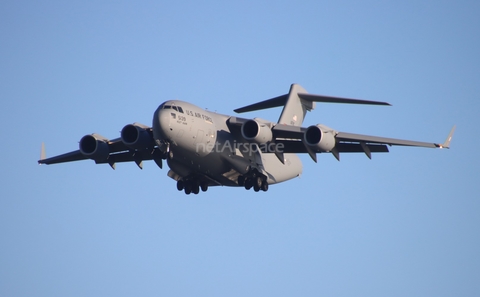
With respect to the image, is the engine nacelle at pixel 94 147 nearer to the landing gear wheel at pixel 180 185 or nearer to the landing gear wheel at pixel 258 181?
the landing gear wheel at pixel 180 185

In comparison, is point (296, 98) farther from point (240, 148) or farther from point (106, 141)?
point (106, 141)

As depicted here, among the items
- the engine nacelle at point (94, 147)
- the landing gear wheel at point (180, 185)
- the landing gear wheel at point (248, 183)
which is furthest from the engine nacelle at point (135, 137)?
the landing gear wheel at point (248, 183)

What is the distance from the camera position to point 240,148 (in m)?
25.9

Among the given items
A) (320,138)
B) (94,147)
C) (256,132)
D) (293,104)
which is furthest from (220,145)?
(293,104)

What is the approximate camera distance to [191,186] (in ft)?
87.5

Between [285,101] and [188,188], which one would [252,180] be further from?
[285,101]

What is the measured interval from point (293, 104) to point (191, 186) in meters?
4.94

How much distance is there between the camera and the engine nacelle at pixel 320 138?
78.8 feet

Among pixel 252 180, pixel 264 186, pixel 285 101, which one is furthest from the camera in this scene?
pixel 285 101

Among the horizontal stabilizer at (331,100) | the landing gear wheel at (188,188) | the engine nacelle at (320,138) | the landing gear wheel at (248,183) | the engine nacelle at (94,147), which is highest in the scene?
the horizontal stabilizer at (331,100)

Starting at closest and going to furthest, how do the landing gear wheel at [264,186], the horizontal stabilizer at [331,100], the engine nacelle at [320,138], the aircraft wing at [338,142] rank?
the engine nacelle at [320,138] → the aircraft wing at [338,142] → the horizontal stabilizer at [331,100] → the landing gear wheel at [264,186]

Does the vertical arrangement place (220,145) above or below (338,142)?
below

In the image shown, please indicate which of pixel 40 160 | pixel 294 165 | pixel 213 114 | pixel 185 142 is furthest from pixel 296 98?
pixel 40 160

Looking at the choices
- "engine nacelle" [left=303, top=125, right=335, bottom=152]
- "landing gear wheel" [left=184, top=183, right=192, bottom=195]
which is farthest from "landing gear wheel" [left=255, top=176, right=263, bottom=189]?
"engine nacelle" [left=303, top=125, right=335, bottom=152]
